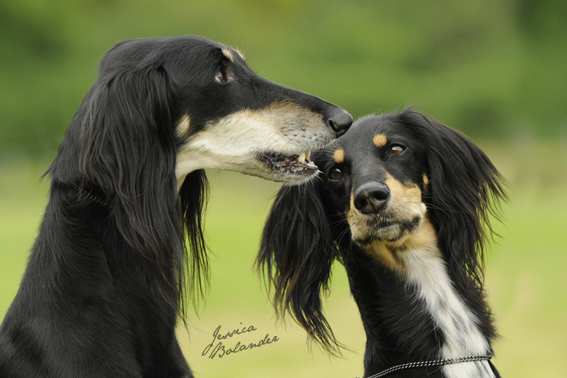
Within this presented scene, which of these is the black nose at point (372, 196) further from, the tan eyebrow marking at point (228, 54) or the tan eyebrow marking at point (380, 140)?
the tan eyebrow marking at point (228, 54)

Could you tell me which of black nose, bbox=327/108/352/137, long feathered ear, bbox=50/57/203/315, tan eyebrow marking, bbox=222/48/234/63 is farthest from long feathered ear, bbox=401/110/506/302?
long feathered ear, bbox=50/57/203/315

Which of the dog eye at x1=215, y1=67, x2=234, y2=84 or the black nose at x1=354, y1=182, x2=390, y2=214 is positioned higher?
the dog eye at x1=215, y1=67, x2=234, y2=84

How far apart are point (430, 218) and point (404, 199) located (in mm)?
373

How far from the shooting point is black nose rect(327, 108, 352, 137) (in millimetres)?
2619

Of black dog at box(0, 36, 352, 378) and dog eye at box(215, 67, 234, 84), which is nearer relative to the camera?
black dog at box(0, 36, 352, 378)

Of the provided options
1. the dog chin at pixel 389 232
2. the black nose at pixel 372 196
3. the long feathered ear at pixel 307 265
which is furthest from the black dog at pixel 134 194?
the long feathered ear at pixel 307 265

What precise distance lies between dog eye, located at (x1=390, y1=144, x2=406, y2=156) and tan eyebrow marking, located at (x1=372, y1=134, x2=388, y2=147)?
0.16ft

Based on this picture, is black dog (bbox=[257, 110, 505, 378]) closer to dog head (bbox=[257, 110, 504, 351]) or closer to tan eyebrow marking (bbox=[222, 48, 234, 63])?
dog head (bbox=[257, 110, 504, 351])

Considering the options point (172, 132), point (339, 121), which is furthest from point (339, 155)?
point (172, 132)

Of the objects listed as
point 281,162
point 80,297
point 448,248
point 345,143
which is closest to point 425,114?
point 345,143

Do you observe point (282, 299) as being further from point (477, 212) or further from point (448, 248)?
point (477, 212)

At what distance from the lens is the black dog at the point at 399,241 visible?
2.91 m

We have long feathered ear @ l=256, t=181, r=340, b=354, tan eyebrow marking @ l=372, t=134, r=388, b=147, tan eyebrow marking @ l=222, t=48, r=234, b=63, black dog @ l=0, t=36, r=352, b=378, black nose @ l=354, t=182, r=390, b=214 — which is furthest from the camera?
long feathered ear @ l=256, t=181, r=340, b=354

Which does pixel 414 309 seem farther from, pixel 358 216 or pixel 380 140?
pixel 380 140
